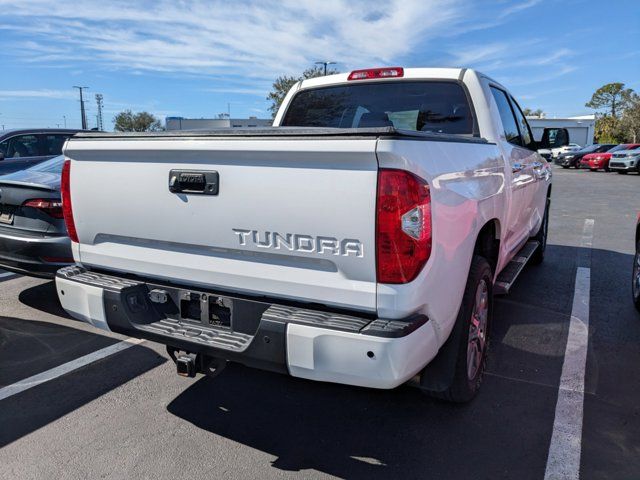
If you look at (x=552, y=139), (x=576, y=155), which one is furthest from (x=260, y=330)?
(x=576, y=155)

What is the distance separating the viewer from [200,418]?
3.13 m

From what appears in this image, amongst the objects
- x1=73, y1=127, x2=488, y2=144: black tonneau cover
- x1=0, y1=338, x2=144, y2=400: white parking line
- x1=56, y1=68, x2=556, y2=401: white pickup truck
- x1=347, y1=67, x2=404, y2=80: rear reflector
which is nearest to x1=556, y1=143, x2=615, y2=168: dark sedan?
x1=347, y1=67, x2=404, y2=80: rear reflector

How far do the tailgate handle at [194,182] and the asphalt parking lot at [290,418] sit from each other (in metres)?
1.40

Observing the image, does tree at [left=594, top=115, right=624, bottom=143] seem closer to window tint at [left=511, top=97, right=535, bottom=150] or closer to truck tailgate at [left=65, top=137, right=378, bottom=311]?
window tint at [left=511, top=97, right=535, bottom=150]

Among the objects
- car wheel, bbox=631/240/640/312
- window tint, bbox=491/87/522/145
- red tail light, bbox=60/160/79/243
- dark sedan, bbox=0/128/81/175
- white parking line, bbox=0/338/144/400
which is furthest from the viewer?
dark sedan, bbox=0/128/81/175

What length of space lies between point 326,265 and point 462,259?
0.77 m

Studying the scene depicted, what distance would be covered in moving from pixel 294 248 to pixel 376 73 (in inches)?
93.5

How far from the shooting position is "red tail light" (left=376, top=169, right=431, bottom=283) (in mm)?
2148

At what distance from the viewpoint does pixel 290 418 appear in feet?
10.3

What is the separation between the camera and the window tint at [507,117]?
14.0 ft

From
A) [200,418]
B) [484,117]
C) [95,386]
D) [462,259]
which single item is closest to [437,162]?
[462,259]

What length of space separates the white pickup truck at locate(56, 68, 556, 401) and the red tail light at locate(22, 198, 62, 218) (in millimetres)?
1629

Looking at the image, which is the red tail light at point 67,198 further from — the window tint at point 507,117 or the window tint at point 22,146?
the window tint at point 22,146

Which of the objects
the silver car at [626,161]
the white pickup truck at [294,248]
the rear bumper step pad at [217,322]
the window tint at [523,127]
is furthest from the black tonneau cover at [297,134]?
the silver car at [626,161]
